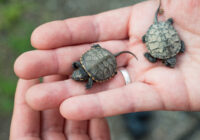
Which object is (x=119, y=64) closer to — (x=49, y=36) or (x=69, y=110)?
(x=49, y=36)

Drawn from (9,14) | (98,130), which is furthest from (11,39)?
(98,130)

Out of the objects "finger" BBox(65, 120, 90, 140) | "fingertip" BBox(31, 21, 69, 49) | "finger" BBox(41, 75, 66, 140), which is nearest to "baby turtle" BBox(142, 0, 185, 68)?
"fingertip" BBox(31, 21, 69, 49)

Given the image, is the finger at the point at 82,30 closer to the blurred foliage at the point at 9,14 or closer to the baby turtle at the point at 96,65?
the baby turtle at the point at 96,65

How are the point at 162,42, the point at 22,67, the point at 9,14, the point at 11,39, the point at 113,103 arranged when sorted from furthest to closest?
1. the point at 9,14
2. the point at 11,39
3. the point at 162,42
4. the point at 22,67
5. the point at 113,103

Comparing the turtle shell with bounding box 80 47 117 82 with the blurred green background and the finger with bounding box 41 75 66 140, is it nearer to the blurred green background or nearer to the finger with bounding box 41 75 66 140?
the finger with bounding box 41 75 66 140

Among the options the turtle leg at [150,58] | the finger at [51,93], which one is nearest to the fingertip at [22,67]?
the finger at [51,93]

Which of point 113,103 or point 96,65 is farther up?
point 96,65

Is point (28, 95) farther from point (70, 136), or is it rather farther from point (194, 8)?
point (194, 8)
